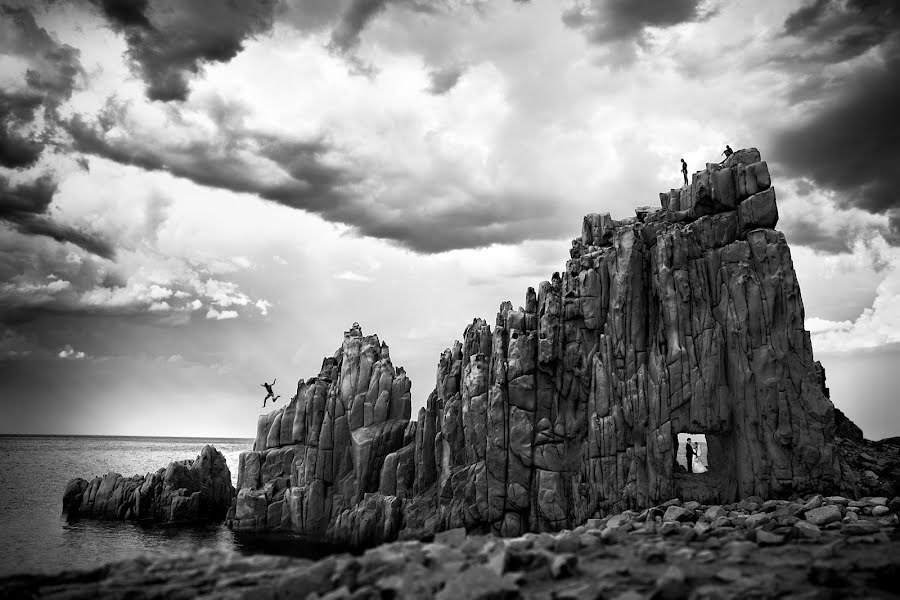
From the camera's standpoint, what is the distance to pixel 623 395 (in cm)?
4947

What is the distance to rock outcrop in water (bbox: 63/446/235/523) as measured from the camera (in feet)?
240

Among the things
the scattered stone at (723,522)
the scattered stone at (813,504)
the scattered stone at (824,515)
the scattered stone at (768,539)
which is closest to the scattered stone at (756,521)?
the scattered stone at (723,522)

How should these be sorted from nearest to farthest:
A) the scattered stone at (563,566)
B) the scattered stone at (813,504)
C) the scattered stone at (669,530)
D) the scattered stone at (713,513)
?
the scattered stone at (563,566)
the scattered stone at (669,530)
the scattered stone at (813,504)
the scattered stone at (713,513)

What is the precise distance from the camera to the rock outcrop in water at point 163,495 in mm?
73062

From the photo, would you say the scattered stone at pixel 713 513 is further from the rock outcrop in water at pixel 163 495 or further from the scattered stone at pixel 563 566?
the rock outcrop in water at pixel 163 495

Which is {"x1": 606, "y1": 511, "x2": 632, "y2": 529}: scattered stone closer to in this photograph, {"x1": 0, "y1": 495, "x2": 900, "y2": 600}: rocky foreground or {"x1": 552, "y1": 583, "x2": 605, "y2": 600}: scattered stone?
{"x1": 0, "y1": 495, "x2": 900, "y2": 600}: rocky foreground

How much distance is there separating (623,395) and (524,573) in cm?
3246

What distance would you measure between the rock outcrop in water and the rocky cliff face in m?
16.3

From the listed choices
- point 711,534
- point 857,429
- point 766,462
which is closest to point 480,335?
point 766,462

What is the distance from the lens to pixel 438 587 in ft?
61.4

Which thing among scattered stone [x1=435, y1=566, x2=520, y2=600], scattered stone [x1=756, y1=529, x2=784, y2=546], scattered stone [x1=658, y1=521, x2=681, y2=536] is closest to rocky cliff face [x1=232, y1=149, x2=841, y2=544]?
scattered stone [x1=658, y1=521, x2=681, y2=536]

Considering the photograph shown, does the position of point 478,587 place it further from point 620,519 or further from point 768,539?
point 620,519

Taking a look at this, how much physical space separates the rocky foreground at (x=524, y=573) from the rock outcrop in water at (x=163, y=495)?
195 feet

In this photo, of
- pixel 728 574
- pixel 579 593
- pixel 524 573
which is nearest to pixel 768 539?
pixel 728 574
